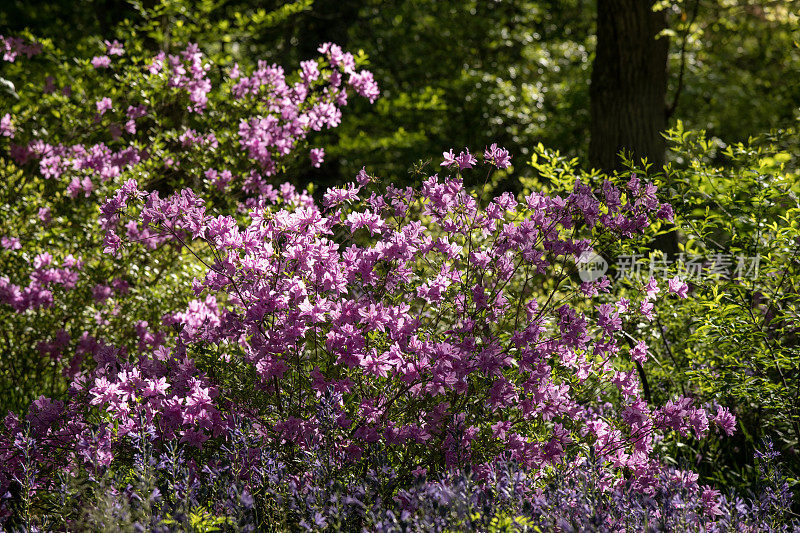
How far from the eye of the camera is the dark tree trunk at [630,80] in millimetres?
6125

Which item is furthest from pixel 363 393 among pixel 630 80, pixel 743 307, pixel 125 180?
pixel 630 80

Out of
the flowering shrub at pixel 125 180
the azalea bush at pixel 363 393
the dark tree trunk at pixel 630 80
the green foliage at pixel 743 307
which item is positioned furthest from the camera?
the dark tree trunk at pixel 630 80

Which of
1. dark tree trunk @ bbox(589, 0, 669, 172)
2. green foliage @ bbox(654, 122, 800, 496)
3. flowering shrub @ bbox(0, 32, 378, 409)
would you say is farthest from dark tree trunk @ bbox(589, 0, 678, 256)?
Result: flowering shrub @ bbox(0, 32, 378, 409)

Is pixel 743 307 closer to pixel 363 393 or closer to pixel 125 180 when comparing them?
pixel 363 393

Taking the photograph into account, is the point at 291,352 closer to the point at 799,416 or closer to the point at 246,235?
the point at 246,235

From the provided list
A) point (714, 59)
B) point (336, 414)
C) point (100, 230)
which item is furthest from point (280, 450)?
point (714, 59)

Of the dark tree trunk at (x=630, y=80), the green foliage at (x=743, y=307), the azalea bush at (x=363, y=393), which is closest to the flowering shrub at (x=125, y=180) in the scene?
the azalea bush at (x=363, y=393)

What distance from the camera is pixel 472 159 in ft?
10.7

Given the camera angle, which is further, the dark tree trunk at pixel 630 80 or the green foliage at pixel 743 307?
the dark tree trunk at pixel 630 80

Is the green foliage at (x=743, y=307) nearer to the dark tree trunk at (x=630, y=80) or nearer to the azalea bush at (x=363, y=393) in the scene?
the azalea bush at (x=363, y=393)

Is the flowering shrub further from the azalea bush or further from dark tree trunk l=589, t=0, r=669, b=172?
dark tree trunk l=589, t=0, r=669, b=172

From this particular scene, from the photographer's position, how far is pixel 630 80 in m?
6.16

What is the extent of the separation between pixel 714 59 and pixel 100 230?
10835 mm

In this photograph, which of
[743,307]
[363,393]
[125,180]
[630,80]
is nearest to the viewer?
[363,393]
